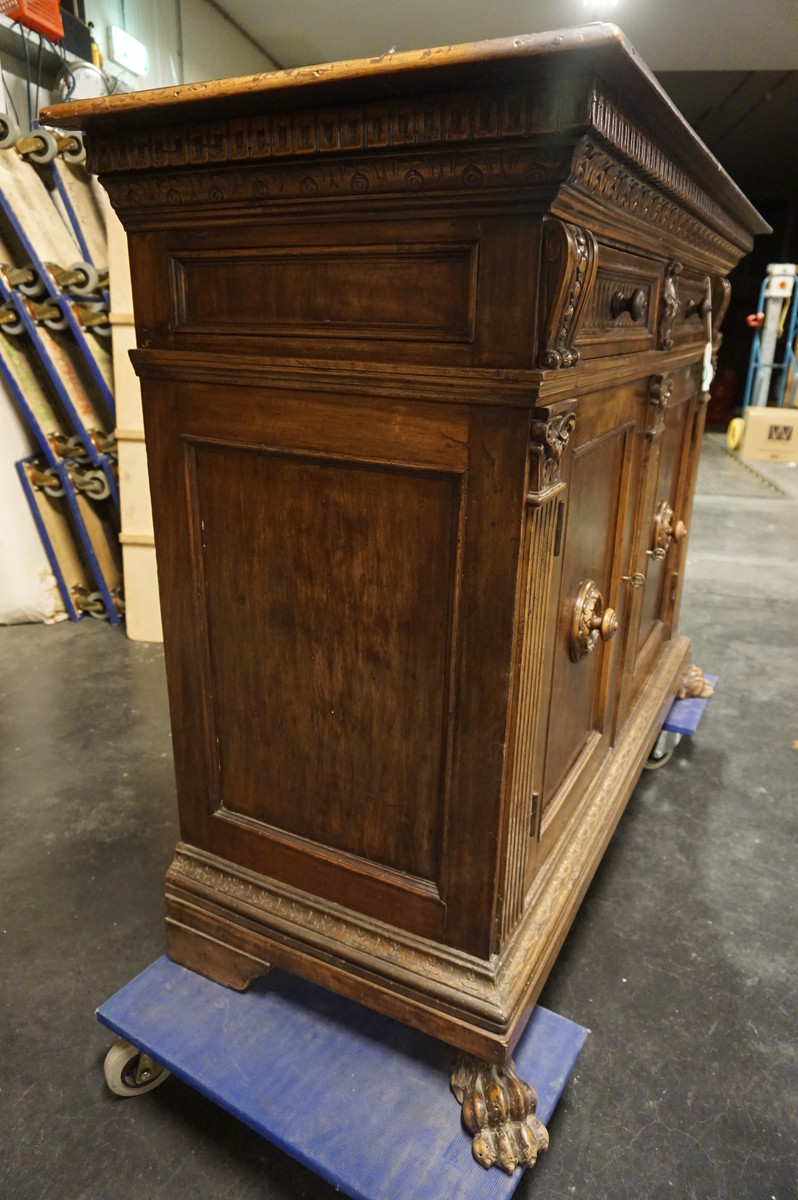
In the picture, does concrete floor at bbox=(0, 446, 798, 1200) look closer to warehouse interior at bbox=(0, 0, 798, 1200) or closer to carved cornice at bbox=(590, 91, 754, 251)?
warehouse interior at bbox=(0, 0, 798, 1200)

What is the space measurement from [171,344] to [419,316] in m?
0.43

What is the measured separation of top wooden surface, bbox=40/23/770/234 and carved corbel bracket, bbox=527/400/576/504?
349 millimetres

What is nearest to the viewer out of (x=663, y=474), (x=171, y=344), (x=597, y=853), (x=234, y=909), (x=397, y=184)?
(x=397, y=184)

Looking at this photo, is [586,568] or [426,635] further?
[586,568]

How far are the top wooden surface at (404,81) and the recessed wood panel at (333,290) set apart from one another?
0.16m

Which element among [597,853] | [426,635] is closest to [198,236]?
[426,635]

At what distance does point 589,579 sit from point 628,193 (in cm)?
64

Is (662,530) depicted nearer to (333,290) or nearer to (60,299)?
(333,290)

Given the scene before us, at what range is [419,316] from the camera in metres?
0.99

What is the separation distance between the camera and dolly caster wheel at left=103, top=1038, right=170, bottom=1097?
136 centimetres

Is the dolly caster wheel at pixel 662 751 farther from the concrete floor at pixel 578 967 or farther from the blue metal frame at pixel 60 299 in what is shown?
the blue metal frame at pixel 60 299

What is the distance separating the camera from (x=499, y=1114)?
116 centimetres

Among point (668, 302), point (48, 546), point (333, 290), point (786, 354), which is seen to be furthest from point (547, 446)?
point (786, 354)

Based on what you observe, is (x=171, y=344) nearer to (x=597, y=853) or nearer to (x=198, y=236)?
(x=198, y=236)
